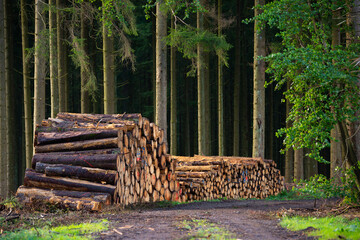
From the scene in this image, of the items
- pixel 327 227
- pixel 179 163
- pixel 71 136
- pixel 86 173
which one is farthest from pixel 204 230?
pixel 179 163

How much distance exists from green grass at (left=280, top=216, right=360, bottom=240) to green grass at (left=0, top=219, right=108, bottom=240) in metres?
3.20

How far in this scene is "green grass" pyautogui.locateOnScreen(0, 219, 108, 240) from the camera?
5.24 meters

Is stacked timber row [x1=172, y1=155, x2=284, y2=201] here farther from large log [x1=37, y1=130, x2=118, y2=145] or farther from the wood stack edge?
large log [x1=37, y1=130, x2=118, y2=145]

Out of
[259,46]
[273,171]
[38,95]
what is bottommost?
[273,171]

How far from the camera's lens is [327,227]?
243 inches

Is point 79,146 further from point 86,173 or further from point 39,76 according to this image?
point 39,76

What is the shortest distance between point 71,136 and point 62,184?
134cm

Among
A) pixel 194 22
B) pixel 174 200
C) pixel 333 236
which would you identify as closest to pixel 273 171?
pixel 174 200

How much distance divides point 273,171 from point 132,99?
20165 millimetres

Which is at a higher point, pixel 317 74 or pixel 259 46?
pixel 259 46

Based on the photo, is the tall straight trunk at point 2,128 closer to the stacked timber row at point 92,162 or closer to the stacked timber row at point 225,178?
the stacked timber row at point 92,162

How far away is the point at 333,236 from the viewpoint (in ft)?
18.2

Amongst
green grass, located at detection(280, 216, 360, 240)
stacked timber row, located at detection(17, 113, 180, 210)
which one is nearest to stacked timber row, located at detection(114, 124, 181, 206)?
stacked timber row, located at detection(17, 113, 180, 210)

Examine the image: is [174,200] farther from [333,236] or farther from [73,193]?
[333,236]
